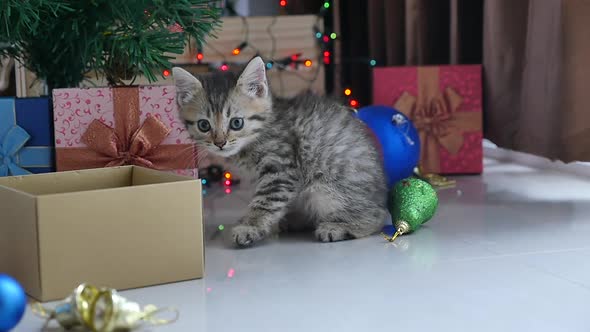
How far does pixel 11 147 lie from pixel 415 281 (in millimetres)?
952

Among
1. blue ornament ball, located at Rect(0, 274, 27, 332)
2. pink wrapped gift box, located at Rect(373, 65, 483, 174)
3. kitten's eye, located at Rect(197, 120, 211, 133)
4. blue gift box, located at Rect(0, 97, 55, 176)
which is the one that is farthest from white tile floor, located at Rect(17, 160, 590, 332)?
pink wrapped gift box, located at Rect(373, 65, 483, 174)

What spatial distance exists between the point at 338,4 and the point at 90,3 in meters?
2.29

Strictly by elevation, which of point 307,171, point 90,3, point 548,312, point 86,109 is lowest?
point 548,312

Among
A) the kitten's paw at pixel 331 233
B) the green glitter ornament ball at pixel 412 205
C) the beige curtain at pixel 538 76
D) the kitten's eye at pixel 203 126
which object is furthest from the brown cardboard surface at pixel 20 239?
the beige curtain at pixel 538 76

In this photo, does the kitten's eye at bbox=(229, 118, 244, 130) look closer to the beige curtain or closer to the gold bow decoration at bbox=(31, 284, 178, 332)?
the gold bow decoration at bbox=(31, 284, 178, 332)

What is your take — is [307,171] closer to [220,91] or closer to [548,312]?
[220,91]

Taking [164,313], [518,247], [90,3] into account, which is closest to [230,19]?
[90,3]

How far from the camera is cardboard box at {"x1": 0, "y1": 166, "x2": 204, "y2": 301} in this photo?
118 centimetres

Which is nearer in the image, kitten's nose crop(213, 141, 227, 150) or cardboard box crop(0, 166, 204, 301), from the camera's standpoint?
cardboard box crop(0, 166, 204, 301)

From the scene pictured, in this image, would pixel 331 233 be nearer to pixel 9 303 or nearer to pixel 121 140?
pixel 121 140

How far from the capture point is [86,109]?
5.32 feet

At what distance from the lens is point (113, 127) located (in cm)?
163

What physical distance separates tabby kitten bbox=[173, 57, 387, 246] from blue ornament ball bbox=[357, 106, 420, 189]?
0.35 metres

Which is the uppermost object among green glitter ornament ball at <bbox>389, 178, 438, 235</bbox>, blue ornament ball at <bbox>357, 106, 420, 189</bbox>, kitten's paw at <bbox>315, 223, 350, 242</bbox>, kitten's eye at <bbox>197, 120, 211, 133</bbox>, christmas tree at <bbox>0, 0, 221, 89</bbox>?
christmas tree at <bbox>0, 0, 221, 89</bbox>
